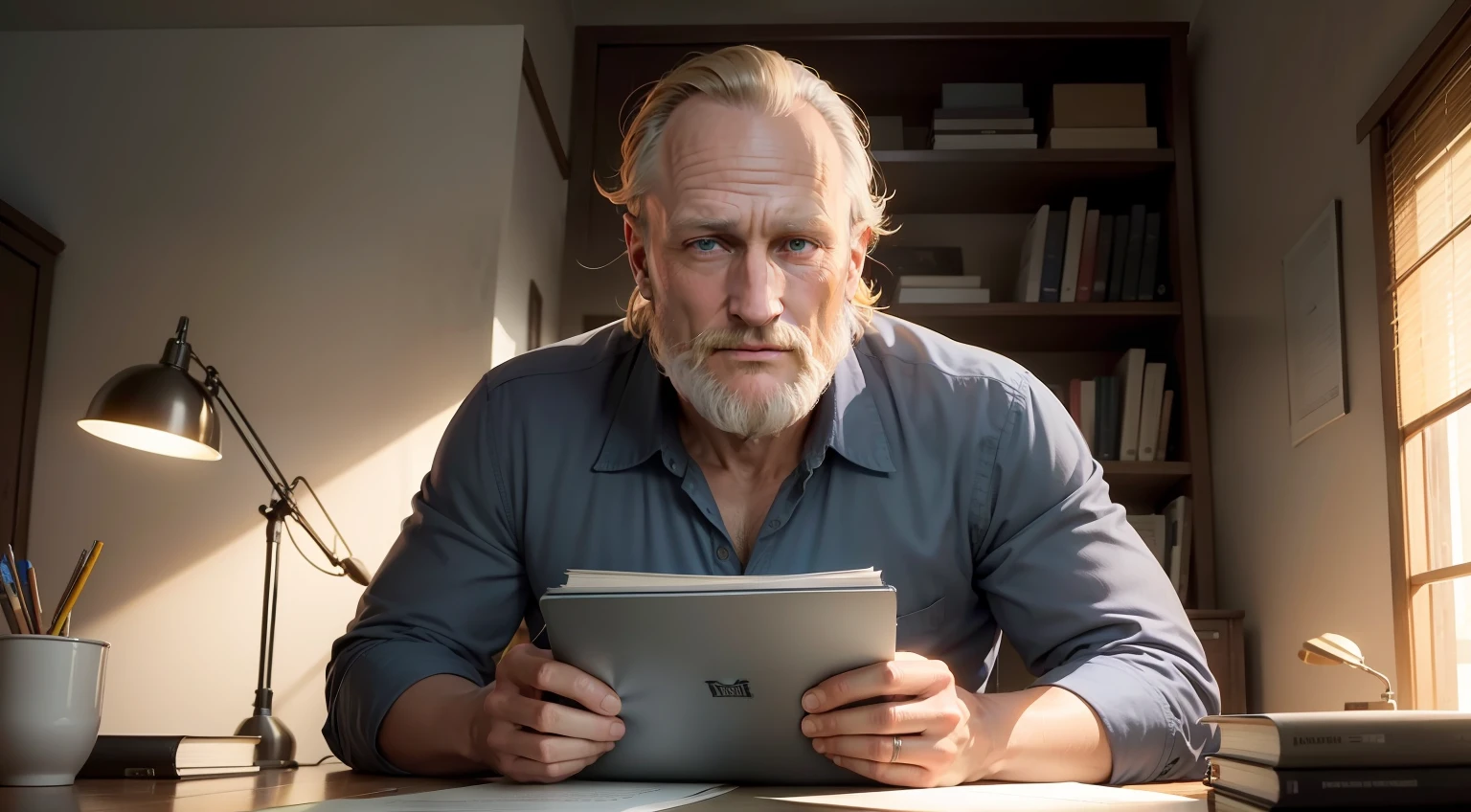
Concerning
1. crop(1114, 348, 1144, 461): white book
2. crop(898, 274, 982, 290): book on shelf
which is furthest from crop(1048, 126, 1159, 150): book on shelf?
crop(1114, 348, 1144, 461): white book

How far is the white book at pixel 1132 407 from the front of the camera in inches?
125

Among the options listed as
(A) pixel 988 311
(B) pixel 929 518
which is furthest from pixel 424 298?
(B) pixel 929 518

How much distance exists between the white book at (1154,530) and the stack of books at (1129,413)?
6.1 inches

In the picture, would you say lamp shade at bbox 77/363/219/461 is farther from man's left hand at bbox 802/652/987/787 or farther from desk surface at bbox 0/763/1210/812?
man's left hand at bbox 802/652/987/787

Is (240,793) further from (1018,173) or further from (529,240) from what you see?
(1018,173)

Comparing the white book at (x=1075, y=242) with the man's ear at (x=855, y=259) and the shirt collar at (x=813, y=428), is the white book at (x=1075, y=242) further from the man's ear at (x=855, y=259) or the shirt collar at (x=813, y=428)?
the shirt collar at (x=813, y=428)

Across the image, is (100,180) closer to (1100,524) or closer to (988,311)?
(988,311)

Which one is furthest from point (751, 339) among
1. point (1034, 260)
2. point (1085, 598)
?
point (1034, 260)

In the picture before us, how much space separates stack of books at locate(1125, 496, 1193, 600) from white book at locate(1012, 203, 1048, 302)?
2.11 feet

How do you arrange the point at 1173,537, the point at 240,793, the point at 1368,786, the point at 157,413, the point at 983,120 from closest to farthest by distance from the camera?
the point at 1368,786
the point at 240,793
the point at 157,413
the point at 1173,537
the point at 983,120

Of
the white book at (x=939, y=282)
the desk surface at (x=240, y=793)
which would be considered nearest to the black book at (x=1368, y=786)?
the desk surface at (x=240, y=793)

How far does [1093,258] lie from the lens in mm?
3318

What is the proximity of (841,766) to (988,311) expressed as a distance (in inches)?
92.6

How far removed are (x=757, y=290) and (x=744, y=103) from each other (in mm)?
261
